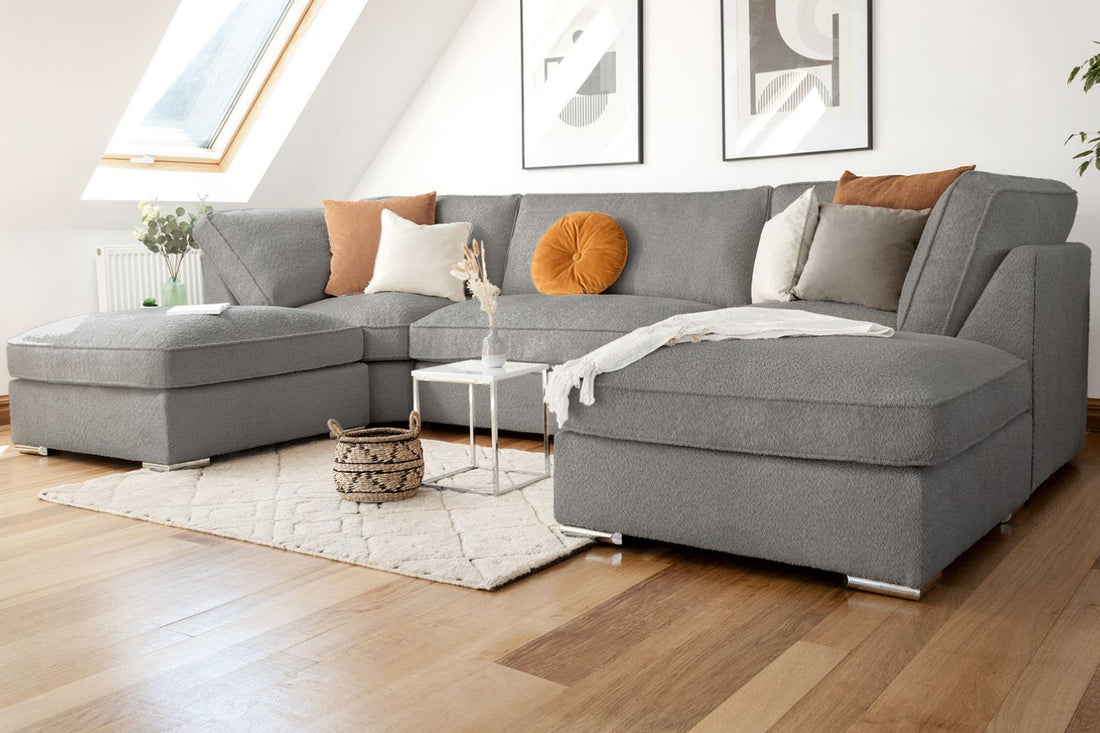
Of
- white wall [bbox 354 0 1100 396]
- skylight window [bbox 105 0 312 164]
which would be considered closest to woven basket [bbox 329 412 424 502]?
white wall [bbox 354 0 1100 396]

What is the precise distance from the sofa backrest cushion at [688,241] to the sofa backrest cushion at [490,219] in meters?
0.20

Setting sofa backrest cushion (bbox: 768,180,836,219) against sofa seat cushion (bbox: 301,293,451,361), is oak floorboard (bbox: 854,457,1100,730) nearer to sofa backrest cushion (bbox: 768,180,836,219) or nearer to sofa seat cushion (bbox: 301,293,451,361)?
sofa backrest cushion (bbox: 768,180,836,219)

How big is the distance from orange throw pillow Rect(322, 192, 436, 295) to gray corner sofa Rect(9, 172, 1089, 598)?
0.19 m

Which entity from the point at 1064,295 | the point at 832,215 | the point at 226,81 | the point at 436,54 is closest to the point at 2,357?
the point at 226,81

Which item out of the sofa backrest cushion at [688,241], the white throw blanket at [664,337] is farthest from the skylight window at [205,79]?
the white throw blanket at [664,337]

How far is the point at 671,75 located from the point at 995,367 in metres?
2.80

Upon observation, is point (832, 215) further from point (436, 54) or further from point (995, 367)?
point (436, 54)

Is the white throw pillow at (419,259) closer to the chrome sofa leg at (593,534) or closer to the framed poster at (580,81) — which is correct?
the framed poster at (580,81)

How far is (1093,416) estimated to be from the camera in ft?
12.7

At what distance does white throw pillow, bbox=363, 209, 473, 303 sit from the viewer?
4.40m

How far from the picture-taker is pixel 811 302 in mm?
3484

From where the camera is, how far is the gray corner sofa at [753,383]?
6.91ft

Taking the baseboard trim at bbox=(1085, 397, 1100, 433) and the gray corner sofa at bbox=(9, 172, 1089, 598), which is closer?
the gray corner sofa at bbox=(9, 172, 1089, 598)

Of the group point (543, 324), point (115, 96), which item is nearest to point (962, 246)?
point (543, 324)
